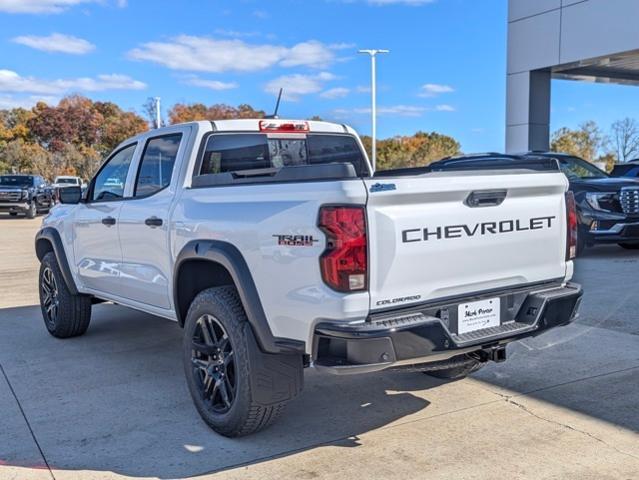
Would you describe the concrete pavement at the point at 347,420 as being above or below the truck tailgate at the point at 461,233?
below

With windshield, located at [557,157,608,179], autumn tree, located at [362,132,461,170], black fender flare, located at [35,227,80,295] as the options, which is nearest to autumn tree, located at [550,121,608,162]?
autumn tree, located at [362,132,461,170]

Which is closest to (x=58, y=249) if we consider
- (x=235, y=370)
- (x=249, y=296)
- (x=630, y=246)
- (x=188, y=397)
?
(x=188, y=397)

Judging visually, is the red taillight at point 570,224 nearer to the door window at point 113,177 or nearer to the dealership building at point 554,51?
the door window at point 113,177

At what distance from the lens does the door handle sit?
455 centimetres

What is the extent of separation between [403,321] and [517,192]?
1.12m

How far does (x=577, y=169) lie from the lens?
12117mm

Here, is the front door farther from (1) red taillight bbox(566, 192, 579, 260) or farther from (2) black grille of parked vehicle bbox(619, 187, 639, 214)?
(2) black grille of parked vehicle bbox(619, 187, 639, 214)

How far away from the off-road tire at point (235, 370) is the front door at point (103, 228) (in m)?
1.54

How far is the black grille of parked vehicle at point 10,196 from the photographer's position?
2370cm

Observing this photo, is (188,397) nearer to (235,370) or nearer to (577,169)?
(235,370)

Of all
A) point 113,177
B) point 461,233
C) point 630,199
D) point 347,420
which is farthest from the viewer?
point 630,199

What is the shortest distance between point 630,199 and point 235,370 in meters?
9.49

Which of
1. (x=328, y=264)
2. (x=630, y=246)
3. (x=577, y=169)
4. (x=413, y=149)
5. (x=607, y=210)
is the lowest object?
(x=630, y=246)

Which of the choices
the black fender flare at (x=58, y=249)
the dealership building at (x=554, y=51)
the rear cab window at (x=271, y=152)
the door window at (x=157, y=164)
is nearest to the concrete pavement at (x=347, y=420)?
the black fender flare at (x=58, y=249)
